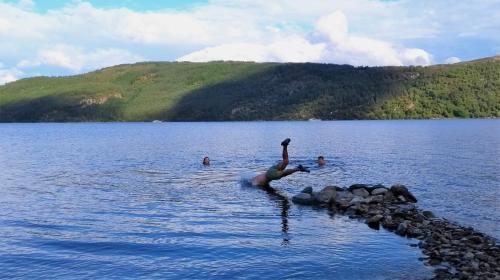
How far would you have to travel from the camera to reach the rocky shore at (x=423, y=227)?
1730 centimetres

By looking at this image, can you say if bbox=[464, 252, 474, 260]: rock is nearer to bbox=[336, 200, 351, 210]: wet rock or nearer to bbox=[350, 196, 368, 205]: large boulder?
bbox=[336, 200, 351, 210]: wet rock

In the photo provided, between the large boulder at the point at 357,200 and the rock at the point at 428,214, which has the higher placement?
the large boulder at the point at 357,200

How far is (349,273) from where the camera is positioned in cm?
1708

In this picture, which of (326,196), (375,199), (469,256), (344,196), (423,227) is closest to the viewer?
(469,256)

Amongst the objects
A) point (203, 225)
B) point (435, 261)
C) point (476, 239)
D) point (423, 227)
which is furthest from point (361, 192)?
point (435, 261)

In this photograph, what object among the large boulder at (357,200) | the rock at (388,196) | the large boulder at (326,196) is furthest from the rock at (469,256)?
the rock at (388,196)

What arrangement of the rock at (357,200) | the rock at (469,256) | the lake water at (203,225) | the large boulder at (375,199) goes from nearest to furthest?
the lake water at (203,225) < the rock at (469,256) < the rock at (357,200) < the large boulder at (375,199)

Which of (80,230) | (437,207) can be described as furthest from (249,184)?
(80,230)

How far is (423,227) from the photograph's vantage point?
2344 cm

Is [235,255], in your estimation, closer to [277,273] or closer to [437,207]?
[277,273]

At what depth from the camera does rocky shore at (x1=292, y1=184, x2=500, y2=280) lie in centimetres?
1730

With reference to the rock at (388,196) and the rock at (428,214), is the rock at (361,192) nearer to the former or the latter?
the rock at (388,196)

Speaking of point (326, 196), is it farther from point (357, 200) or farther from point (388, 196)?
point (388, 196)

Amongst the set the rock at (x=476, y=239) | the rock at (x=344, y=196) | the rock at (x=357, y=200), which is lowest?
the rock at (x=476, y=239)
